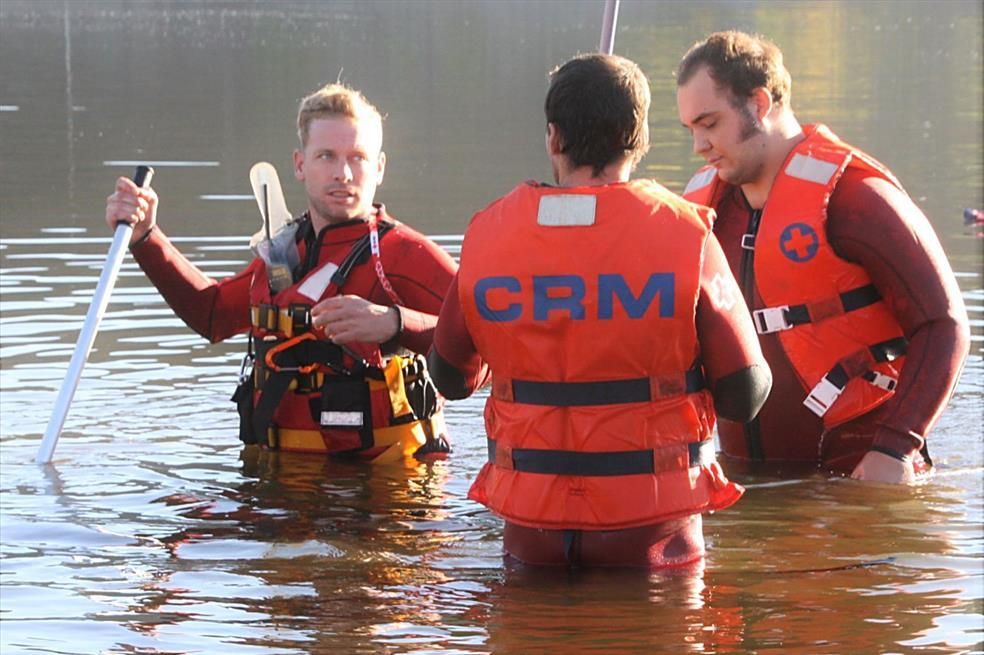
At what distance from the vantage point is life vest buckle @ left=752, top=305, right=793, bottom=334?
695 centimetres

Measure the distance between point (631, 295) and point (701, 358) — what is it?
0.32m

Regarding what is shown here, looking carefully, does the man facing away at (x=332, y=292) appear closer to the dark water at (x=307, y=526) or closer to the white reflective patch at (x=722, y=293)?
the dark water at (x=307, y=526)

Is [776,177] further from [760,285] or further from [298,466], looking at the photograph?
[298,466]

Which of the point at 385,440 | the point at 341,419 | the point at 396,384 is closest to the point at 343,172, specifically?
the point at 396,384

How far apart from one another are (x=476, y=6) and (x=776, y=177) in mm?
70847

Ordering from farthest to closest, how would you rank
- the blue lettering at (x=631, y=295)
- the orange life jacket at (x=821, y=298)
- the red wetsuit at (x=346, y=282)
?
the red wetsuit at (x=346, y=282), the orange life jacket at (x=821, y=298), the blue lettering at (x=631, y=295)

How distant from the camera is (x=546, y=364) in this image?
513 cm

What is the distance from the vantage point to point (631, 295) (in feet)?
16.4

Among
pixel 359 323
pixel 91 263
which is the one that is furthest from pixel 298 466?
pixel 91 263

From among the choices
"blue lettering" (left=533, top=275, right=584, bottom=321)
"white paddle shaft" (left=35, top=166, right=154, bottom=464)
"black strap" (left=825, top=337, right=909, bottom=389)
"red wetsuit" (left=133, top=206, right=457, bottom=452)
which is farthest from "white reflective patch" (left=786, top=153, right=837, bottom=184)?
"white paddle shaft" (left=35, top=166, right=154, bottom=464)

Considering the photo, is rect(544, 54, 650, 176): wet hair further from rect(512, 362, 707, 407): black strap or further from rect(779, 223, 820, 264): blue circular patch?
rect(779, 223, 820, 264): blue circular patch

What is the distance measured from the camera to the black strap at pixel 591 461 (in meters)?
5.16

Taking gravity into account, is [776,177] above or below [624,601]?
above

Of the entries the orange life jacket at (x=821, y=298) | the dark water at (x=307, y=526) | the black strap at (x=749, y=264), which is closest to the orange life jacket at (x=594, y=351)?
the dark water at (x=307, y=526)
